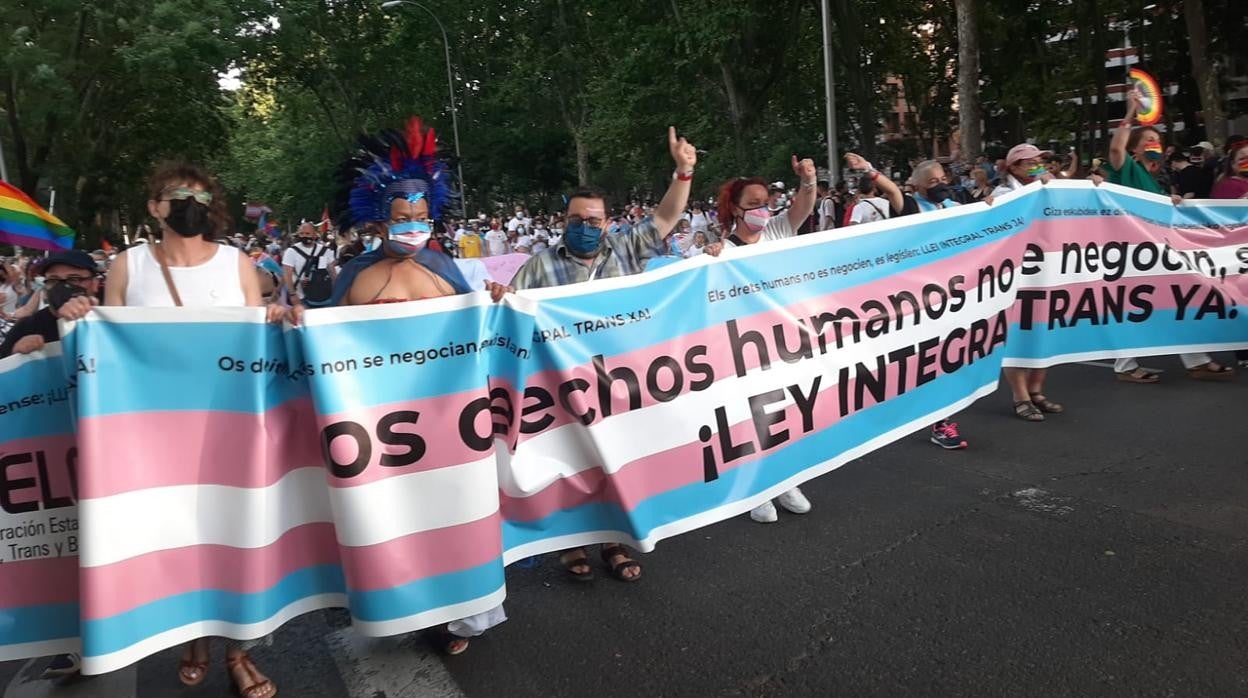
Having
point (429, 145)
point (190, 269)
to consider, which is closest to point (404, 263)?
point (429, 145)

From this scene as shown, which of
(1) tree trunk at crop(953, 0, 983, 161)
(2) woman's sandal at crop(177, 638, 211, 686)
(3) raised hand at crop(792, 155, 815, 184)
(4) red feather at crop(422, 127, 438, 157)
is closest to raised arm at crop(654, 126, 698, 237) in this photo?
(3) raised hand at crop(792, 155, 815, 184)

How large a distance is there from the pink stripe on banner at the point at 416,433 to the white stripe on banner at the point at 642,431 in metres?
0.29

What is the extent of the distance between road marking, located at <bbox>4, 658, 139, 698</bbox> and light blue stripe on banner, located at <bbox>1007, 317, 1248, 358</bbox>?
5.01 m

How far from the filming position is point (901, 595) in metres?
3.83

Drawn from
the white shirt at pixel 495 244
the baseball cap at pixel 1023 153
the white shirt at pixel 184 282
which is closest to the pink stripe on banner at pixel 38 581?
the white shirt at pixel 184 282

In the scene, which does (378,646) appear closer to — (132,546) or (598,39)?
(132,546)

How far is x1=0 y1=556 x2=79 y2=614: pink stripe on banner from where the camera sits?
130 inches

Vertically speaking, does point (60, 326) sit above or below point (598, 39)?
below

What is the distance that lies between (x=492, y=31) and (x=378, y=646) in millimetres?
46930

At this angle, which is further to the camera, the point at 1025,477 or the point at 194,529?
the point at 1025,477

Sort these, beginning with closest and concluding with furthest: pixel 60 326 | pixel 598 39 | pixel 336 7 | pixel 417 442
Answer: pixel 60 326 → pixel 417 442 → pixel 598 39 → pixel 336 7

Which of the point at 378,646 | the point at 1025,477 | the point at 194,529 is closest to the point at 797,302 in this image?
the point at 1025,477

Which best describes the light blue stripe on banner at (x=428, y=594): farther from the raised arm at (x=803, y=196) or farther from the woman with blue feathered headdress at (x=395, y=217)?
the raised arm at (x=803, y=196)

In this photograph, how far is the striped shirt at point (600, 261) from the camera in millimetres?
4445
